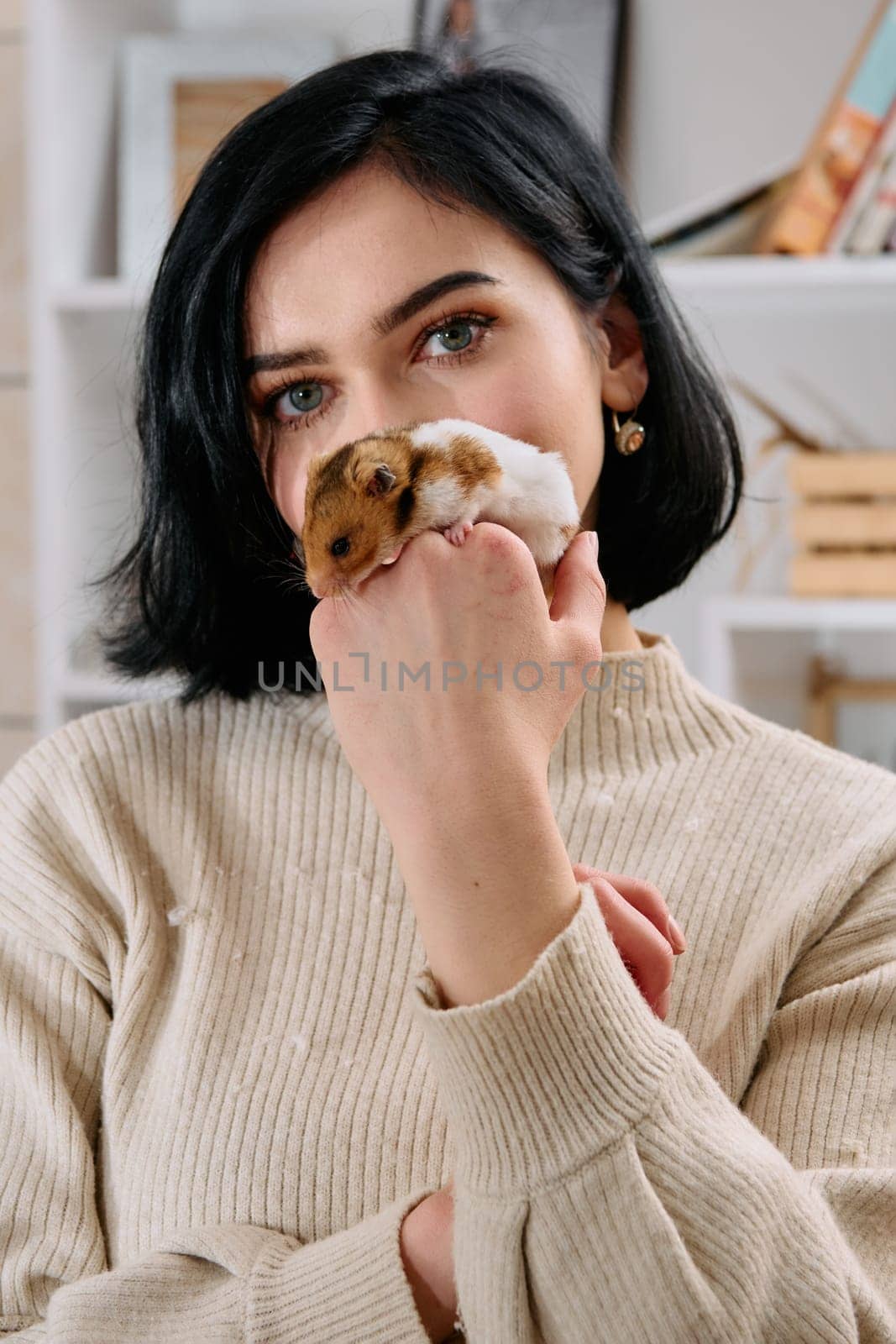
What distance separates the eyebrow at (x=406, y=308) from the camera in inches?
32.9

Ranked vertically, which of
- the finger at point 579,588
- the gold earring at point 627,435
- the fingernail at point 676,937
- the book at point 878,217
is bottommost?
the fingernail at point 676,937

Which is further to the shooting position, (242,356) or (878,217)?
(878,217)

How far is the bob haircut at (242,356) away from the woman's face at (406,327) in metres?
0.02

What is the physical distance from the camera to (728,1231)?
2.12 feet

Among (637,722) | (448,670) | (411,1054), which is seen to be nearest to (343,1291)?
(411,1054)

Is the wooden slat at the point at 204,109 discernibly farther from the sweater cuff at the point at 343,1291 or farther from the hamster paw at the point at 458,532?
the sweater cuff at the point at 343,1291

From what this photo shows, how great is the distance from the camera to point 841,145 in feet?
5.21

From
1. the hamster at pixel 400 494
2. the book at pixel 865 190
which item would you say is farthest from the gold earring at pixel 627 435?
the book at pixel 865 190

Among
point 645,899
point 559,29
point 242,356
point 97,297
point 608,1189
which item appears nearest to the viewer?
point 608,1189

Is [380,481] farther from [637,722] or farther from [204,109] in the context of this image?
[204,109]

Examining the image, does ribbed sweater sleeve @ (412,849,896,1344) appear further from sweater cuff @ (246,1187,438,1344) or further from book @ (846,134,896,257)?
book @ (846,134,896,257)

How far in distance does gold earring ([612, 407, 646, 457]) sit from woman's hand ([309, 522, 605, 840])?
0.32 metres

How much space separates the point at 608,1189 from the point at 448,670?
0.27 m

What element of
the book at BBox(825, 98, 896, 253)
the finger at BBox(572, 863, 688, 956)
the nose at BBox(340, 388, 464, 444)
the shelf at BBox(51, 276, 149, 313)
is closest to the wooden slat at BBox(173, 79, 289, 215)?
the shelf at BBox(51, 276, 149, 313)
